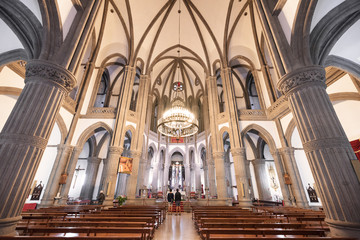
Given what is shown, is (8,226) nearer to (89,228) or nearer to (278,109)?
(89,228)

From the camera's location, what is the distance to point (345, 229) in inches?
117

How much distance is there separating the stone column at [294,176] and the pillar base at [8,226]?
11528mm

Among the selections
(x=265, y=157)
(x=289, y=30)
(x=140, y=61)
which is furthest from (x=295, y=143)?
(x=140, y=61)

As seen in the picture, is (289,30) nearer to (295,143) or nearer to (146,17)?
(295,143)

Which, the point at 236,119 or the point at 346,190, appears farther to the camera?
the point at 236,119

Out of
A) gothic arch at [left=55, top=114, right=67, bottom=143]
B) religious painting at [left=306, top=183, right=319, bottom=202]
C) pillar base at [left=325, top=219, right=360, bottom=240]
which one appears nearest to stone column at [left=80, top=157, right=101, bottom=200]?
gothic arch at [left=55, top=114, right=67, bottom=143]

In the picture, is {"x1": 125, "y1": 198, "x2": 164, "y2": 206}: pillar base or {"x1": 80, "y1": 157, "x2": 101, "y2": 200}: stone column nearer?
{"x1": 125, "y1": 198, "x2": 164, "y2": 206}: pillar base

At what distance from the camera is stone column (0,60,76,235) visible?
120 inches

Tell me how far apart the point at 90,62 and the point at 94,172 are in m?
9.72

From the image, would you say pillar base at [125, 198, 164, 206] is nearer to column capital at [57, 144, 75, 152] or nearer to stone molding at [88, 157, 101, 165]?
column capital at [57, 144, 75, 152]

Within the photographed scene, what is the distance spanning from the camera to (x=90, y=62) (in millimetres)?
11656

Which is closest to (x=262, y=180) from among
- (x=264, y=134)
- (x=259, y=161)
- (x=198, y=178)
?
(x=259, y=161)

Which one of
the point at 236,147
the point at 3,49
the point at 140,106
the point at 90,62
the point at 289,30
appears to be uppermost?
the point at 90,62

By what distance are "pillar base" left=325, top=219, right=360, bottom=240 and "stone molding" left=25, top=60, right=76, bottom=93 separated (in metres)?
6.93
